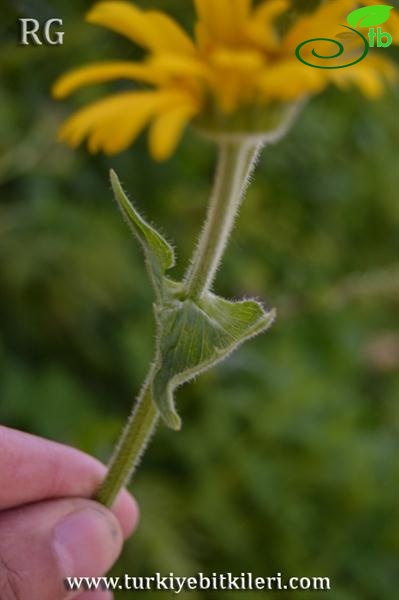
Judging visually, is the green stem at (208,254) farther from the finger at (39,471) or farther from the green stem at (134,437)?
the finger at (39,471)

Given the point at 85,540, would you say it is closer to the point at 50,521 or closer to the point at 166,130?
the point at 50,521

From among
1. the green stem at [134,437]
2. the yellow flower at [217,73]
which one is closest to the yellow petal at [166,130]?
the yellow flower at [217,73]

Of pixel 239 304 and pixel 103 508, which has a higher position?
pixel 239 304

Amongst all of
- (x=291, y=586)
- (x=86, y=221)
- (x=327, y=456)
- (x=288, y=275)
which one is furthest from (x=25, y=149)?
(x=291, y=586)

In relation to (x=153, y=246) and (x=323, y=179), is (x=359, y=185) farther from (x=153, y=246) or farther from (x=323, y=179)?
(x=153, y=246)

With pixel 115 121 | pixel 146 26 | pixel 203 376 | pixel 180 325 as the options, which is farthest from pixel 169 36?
pixel 203 376

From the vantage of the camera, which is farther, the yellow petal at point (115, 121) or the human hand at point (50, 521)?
the human hand at point (50, 521)
